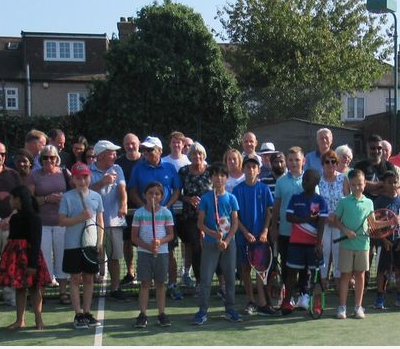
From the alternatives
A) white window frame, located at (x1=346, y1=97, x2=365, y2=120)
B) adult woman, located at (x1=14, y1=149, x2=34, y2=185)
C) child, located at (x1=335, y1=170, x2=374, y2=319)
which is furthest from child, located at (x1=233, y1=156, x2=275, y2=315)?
white window frame, located at (x1=346, y1=97, x2=365, y2=120)

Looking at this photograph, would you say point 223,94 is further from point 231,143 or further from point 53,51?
point 53,51

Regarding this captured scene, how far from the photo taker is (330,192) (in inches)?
329

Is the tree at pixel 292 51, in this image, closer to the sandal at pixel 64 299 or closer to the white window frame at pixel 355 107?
the white window frame at pixel 355 107

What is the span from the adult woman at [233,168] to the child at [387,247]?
172 centimetres

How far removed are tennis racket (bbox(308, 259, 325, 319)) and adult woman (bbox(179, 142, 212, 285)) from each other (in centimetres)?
156

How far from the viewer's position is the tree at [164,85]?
912 inches

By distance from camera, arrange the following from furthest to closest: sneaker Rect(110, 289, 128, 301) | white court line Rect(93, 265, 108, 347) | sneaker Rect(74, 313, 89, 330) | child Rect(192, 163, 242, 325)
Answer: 1. sneaker Rect(110, 289, 128, 301)
2. child Rect(192, 163, 242, 325)
3. sneaker Rect(74, 313, 89, 330)
4. white court line Rect(93, 265, 108, 347)

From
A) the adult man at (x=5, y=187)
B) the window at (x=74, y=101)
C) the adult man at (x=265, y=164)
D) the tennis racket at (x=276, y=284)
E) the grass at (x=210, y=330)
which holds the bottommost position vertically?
the grass at (x=210, y=330)

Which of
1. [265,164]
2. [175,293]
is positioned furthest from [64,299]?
[265,164]

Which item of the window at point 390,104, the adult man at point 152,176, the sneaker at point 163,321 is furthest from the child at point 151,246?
the window at point 390,104

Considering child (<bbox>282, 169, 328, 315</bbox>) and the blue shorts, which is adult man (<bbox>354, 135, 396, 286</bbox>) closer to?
child (<bbox>282, 169, 328, 315</bbox>)

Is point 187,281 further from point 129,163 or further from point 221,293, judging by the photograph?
point 129,163

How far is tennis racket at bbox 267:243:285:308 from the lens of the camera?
8078mm

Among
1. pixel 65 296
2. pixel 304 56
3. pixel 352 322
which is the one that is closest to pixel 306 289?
pixel 352 322
